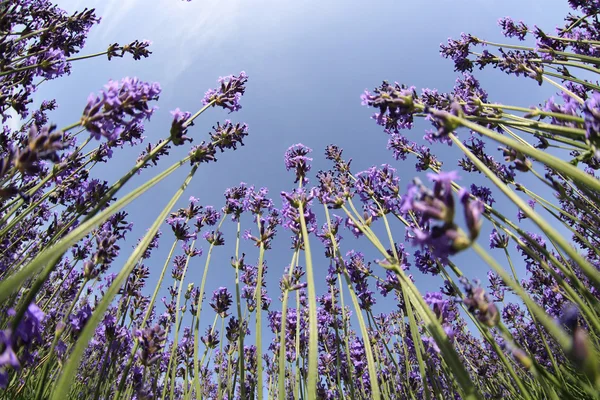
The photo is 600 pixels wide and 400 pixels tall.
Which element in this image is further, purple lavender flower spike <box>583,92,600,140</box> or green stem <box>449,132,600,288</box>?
purple lavender flower spike <box>583,92,600,140</box>

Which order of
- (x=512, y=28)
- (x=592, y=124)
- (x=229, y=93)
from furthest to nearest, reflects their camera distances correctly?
(x=512, y=28)
(x=229, y=93)
(x=592, y=124)

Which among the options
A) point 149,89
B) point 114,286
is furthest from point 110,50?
point 114,286

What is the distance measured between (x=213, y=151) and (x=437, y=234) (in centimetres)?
229

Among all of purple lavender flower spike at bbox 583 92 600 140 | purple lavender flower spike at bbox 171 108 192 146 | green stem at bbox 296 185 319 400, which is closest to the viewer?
purple lavender flower spike at bbox 583 92 600 140

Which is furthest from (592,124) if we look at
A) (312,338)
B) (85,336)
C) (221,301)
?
(221,301)

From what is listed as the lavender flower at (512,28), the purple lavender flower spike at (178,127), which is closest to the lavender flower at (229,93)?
the purple lavender flower spike at (178,127)

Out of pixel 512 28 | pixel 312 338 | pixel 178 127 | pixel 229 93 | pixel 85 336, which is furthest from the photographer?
pixel 512 28

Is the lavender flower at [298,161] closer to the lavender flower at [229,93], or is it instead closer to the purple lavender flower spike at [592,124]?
the lavender flower at [229,93]

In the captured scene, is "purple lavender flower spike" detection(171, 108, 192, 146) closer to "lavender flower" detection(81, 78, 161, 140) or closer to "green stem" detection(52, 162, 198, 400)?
"lavender flower" detection(81, 78, 161, 140)

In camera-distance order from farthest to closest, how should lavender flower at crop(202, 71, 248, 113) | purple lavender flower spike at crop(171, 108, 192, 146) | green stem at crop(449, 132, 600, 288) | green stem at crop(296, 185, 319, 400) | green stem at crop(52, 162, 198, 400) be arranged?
lavender flower at crop(202, 71, 248, 113) → purple lavender flower spike at crop(171, 108, 192, 146) → green stem at crop(296, 185, 319, 400) → green stem at crop(449, 132, 600, 288) → green stem at crop(52, 162, 198, 400)

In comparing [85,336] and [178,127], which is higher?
[178,127]

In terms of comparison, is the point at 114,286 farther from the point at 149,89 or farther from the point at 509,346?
the point at 509,346

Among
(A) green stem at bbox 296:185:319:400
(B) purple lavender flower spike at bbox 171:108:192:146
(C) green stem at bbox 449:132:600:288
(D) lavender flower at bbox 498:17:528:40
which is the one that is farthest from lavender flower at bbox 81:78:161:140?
(D) lavender flower at bbox 498:17:528:40

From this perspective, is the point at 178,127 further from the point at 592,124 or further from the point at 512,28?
the point at 512,28
